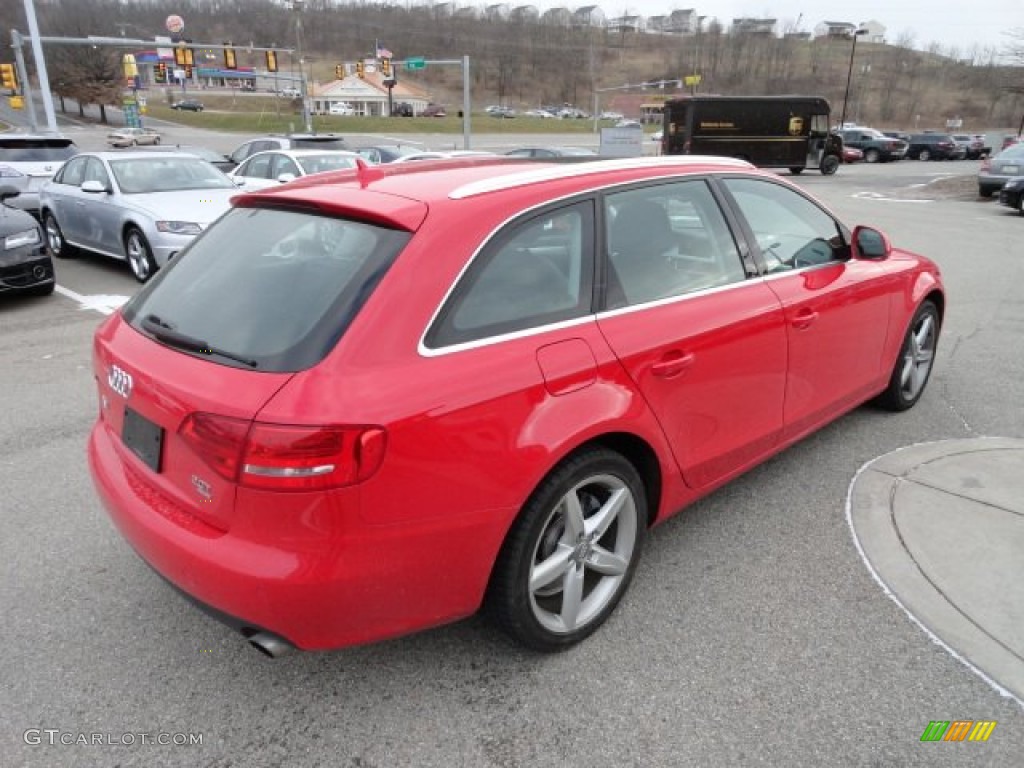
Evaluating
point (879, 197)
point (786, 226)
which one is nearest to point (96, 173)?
point (786, 226)

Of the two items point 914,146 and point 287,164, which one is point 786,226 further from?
point 914,146

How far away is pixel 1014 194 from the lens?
16828mm

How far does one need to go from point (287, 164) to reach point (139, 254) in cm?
421

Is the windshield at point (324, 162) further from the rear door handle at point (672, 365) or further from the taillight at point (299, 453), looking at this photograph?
the taillight at point (299, 453)

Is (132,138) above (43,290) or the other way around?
the other way around

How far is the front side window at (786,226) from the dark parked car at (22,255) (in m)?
7.24

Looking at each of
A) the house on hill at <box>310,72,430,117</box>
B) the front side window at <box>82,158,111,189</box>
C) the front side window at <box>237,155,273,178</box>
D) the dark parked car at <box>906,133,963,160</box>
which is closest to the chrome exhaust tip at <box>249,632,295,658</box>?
the front side window at <box>82,158,111,189</box>

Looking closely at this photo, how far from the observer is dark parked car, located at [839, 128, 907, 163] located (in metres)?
41.1

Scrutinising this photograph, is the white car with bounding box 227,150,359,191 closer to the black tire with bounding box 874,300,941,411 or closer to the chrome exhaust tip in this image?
the black tire with bounding box 874,300,941,411

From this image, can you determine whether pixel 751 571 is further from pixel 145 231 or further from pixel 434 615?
pixel 145 231

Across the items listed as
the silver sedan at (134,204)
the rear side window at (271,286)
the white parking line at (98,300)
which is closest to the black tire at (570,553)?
the rear side window at (271,286)

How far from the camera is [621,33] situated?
530 feet

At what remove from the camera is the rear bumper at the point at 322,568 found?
195cm

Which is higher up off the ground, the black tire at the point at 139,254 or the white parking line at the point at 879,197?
the black tire at the point at 139,254
